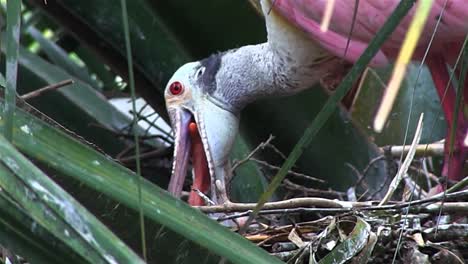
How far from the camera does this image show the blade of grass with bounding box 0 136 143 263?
59cm

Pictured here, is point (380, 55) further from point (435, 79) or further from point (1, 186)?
point (1, 186)

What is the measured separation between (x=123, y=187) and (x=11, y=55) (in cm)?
12

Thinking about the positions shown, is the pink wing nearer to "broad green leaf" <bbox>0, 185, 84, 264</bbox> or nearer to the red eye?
the red eye

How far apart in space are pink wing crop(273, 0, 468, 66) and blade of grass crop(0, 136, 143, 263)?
1791 millimetres

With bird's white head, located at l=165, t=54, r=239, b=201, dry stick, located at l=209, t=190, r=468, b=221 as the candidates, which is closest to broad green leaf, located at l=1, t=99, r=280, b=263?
dry stick, located at l=209, t=190, r=468, b=221

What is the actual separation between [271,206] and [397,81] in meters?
1.07

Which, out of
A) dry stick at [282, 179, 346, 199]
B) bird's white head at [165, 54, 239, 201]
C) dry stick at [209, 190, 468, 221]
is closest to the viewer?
dry stick at [209, 190, 468, 221]

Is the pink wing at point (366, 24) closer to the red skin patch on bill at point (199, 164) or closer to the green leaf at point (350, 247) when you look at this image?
the red skin patch on bill at point (199, 164)

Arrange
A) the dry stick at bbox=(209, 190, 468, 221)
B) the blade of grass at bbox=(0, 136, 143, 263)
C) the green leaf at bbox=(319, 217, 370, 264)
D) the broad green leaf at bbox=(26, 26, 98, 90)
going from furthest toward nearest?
the broad green leaf at bbox=(26, 26, 98, 90)
the dry stick at bbox=(209, 190, 468, 221)
the green leaf at bbox=(319, 217, 370, 264)
the blade of grass at bbox=(0, 136, 143, 263)

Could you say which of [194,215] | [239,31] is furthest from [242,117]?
[194,215]

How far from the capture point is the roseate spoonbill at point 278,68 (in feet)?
7.84

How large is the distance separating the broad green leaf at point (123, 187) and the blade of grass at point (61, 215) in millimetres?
50

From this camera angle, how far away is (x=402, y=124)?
2732mm

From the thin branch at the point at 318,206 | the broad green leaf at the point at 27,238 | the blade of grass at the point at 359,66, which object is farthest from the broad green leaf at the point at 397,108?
the broad green leaf at the point at 27,238
